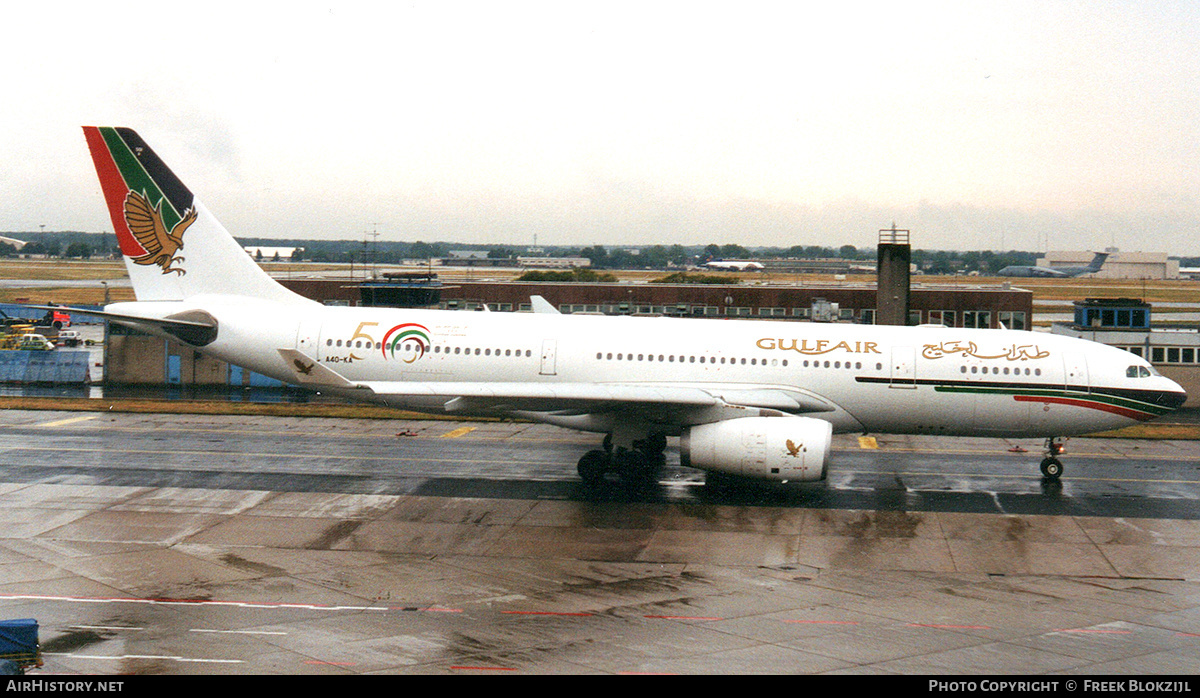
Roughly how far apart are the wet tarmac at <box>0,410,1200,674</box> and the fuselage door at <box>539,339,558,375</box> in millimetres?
2948

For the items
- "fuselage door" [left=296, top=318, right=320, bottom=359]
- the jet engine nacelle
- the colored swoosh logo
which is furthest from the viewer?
"fuselage door" [left=296, top=318, right=320, bottom=359]

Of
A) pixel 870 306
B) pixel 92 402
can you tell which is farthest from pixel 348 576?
pixel 870 306

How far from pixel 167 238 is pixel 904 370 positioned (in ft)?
72.1

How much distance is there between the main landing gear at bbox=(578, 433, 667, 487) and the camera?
27188 mm

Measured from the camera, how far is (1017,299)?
54.7 meters

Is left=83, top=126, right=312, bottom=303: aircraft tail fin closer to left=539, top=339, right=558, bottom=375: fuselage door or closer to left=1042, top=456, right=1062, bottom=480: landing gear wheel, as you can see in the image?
left=539, top=339, right=558, bottom=375: fuselage door

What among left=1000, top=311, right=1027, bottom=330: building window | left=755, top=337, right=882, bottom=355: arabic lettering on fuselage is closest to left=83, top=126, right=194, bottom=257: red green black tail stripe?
left=755, top=337, right=882, bottom=355: arabic lettering on fuselage

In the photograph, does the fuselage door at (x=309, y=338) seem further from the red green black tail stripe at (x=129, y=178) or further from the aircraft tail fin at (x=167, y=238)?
the red green black tail stripe at (x=129, y=178)

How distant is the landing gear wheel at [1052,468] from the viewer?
92.7 ft

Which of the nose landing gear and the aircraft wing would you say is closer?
the aircraft wing

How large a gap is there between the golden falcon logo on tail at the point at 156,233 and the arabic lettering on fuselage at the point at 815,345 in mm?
17618
